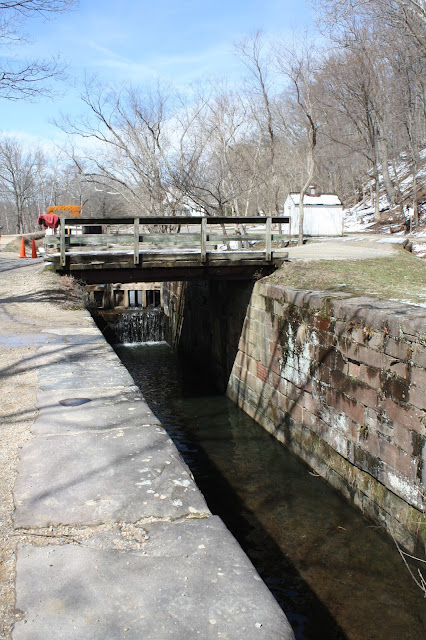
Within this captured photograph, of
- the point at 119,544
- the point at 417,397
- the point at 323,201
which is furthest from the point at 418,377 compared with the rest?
the point at 323,201

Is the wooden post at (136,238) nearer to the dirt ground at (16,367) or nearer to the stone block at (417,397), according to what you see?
the dirt ground at (16,367)

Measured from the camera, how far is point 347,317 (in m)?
7.64

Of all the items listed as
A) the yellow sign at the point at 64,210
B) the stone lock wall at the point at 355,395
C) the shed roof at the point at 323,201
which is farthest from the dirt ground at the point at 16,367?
the yellow sign at the point at 64,210

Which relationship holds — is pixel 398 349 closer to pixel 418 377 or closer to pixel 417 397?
pixel 418 377

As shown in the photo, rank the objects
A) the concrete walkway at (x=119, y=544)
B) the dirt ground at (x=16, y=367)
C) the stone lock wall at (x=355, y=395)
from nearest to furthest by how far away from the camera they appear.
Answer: the concrete walkway at (x=119, y=544)
the dirt ground at (x=16, y=367)
the stone lock wall at (x=355, y=395)

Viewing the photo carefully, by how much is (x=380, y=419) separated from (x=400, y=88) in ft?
101

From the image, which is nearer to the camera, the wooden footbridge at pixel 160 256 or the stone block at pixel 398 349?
the stone block at pixel 398 349

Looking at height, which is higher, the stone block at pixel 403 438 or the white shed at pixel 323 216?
the white shed at pixel 323 216

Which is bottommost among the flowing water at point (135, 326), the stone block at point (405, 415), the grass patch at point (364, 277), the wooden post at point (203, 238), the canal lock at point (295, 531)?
the canal lock at point (295, 531)

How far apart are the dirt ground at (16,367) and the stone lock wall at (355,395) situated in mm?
4060

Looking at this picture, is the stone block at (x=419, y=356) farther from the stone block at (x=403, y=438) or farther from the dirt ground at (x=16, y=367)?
the dirt ground at (x=16, y=367)

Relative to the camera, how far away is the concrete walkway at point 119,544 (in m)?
2.23

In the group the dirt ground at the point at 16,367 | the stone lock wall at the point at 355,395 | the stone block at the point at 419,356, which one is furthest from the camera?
the stone lock wall at the point at 355,395

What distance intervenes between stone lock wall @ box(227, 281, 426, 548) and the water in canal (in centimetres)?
35
